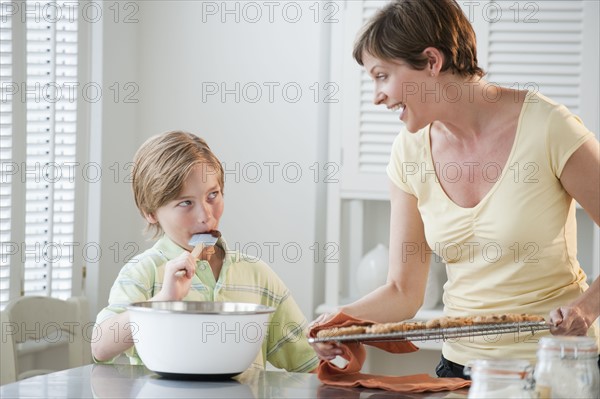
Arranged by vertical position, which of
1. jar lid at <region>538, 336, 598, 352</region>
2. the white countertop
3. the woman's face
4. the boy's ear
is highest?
the woman's face

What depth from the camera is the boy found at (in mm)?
1827

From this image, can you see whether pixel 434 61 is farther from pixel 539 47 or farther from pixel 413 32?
pixel 539 47

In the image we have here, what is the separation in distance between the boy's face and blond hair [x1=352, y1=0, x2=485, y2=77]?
433 millimetres

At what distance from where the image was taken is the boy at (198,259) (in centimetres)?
183

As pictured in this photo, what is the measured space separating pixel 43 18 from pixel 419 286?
1.70 m

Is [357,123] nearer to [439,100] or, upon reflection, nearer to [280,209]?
[280,209]

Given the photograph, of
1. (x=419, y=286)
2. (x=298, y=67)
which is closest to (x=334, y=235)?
(x=298, y=67)

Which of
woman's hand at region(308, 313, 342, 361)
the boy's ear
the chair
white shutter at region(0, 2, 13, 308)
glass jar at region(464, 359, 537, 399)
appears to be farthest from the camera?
white shutter at region(0, 2, 13, 308)

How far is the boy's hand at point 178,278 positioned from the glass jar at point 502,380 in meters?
0.74

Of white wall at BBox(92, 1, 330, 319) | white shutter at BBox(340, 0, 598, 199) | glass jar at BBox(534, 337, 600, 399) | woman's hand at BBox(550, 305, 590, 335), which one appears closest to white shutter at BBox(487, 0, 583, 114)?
white shutter at BBox(340, 0, 598, 199)

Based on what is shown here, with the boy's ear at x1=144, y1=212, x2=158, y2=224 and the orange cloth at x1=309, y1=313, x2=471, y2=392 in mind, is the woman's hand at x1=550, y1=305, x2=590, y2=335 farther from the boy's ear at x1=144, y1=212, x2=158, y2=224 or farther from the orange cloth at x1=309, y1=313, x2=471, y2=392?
the boy's ear at x1=144, y1=212, x2=158, y2=224

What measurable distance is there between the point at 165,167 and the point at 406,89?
529 millimetres

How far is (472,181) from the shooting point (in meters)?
1.75

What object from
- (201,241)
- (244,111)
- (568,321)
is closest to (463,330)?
(568,321)
